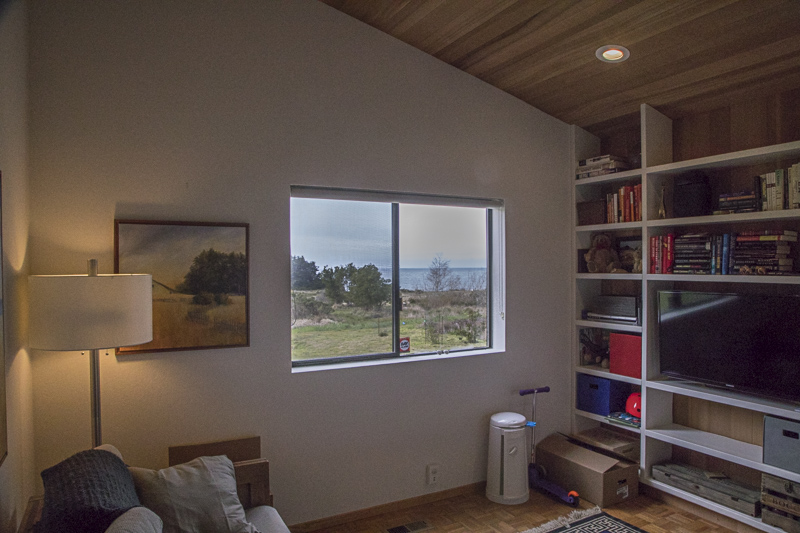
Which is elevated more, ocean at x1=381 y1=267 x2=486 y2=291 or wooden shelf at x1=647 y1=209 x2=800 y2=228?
wooden shelf at x1=647 y1=209 x2=800 y2=228

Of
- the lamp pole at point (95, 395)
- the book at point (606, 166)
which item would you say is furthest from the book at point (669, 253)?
the lamp pole at point (95, 395)

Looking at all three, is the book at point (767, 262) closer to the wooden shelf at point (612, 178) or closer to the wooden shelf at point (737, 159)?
A: the wooden shelf at point (737, 159)

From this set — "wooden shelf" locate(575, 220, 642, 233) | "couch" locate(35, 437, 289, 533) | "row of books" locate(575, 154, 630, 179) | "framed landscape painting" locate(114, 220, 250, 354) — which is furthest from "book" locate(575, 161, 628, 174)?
"couch" locate(35, 437, 289, 533)

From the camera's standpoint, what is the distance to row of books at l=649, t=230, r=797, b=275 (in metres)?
2.69

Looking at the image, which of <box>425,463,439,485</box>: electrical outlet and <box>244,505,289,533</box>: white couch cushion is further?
<box>425,463,439,485</box>: electrical outlet

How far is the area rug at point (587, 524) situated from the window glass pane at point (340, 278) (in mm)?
1398

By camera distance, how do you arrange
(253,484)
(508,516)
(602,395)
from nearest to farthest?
(253,484) → (508,516) → (602,395)

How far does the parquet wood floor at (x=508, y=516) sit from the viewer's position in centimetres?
292

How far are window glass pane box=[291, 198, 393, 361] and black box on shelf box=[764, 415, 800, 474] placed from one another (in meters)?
2.12

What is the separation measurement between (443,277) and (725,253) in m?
1.65

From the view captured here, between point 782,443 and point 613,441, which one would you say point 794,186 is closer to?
point 782,443

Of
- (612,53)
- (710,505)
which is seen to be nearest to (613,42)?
(612,53)

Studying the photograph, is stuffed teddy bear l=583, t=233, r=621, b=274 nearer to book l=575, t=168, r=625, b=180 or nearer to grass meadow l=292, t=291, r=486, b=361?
book l=575, t=168, r=625, b=180

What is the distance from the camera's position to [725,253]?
2.89m
